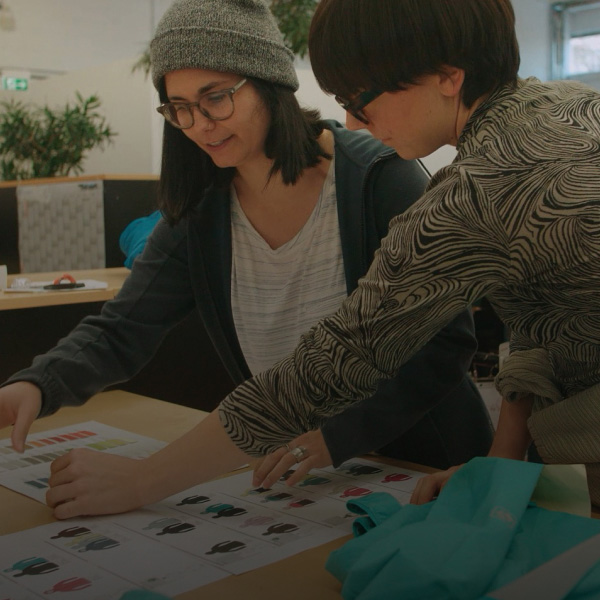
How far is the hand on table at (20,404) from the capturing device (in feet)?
3.92

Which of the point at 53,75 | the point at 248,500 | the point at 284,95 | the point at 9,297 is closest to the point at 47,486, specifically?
the point at 248,500

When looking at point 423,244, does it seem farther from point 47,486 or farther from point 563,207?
point 47,486

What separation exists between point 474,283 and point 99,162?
6297 millimetres

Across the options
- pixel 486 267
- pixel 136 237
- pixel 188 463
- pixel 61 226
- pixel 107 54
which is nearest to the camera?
pixel 486 267

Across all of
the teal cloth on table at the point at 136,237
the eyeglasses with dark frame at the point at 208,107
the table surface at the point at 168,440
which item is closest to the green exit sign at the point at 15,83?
the teal cloth on table at the point at 136,237

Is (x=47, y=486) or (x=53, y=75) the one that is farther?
(x=53, y=75)

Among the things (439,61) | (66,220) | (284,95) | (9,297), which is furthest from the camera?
(66,220)

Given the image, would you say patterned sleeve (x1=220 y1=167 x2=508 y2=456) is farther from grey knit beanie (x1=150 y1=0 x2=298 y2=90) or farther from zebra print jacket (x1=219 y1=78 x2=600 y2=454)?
grey knit beanie (x1=150 y1=0 x2=298 y2=90)

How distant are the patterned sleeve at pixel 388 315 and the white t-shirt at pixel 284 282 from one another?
0.42m

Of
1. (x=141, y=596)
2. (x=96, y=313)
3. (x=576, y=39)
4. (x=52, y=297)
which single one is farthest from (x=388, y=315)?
(x=576, y=39)

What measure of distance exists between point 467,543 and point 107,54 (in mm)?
7102

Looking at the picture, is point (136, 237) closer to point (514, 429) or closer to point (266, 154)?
point (266, 154)

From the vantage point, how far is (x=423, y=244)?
2.64 feet

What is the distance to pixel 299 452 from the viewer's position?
1.10 metres
